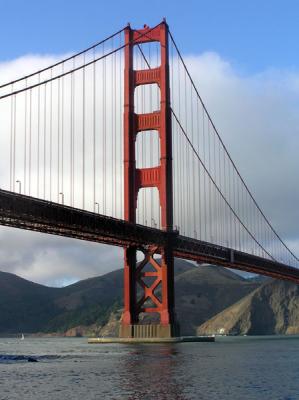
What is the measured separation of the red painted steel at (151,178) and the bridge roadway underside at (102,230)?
2.07 meters

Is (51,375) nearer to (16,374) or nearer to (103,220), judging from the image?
(16,374)

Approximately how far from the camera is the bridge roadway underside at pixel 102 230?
66.8 m

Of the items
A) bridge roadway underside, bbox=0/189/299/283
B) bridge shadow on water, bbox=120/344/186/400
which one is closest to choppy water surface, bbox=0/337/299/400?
bridge shadow on water, bbox=120/344/186/400

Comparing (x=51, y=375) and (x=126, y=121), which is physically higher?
(x=126, y=121)

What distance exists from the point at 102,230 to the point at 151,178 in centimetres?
1148

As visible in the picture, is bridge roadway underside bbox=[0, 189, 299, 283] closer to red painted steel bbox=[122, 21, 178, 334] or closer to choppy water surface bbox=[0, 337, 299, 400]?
red painted steel bbox=[122, 21, 178, 334]

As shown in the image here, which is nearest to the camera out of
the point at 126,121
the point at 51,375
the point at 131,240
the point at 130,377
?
the point at 130,377

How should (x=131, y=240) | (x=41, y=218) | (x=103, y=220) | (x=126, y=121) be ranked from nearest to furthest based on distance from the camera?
(x=41, y=218), (x=103, y=220), (x=131, y=240), (x=126, y=121)

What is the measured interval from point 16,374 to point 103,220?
1302 inches

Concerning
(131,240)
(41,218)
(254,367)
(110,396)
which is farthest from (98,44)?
(110,396)

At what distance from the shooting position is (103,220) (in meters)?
79.4

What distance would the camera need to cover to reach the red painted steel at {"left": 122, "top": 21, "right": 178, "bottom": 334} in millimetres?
88125

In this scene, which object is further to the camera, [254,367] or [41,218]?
[41,218]

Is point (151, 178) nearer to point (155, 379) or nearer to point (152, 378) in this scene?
point (152, 378)
